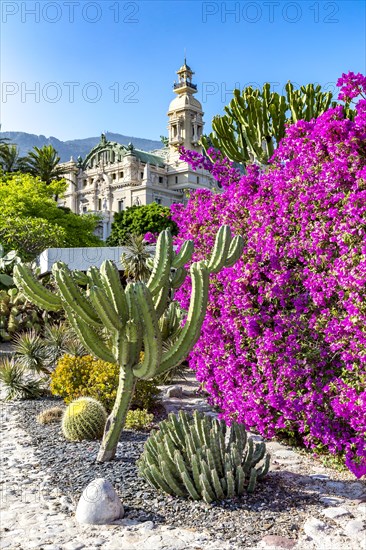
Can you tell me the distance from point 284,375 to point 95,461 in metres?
2.25

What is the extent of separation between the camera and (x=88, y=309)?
6.09 m

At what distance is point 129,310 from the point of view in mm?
5770

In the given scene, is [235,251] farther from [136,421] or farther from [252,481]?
[136,421]

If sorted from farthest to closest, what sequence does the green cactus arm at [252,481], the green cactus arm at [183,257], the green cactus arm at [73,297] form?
the green cactus arm at [183,257], the green cactus arm at [73,297], the green cactus arm at [252,481]

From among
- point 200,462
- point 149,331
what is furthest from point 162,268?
point 200,462

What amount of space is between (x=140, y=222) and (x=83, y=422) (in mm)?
41965

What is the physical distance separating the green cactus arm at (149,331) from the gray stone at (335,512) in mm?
2045

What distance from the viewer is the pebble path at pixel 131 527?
13.8 ft

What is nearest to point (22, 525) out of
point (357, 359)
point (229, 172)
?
point (357, 359)

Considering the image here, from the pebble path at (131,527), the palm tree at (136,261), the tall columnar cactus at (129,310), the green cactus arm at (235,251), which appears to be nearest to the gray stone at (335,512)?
the pebble path at (131,527)

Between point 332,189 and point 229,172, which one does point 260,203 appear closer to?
point 332,189

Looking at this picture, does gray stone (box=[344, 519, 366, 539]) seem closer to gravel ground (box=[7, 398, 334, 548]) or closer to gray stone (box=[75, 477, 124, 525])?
gravel ground (box=[7, 398, 334, 548])

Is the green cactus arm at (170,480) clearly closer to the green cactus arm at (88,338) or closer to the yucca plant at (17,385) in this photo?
the green cactus arm at (88,338)

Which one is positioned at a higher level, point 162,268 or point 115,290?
point 162,268
